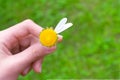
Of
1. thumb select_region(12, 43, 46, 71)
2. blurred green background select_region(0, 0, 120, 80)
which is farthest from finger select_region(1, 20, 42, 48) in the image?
blurred green background select_region(0, 0, 120, 80)

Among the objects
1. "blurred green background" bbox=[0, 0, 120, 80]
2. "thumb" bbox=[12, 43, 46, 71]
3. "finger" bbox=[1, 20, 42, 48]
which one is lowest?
"thumb" bbox=[12, 43, 46, 71]

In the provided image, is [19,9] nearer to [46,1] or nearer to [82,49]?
[46,1]

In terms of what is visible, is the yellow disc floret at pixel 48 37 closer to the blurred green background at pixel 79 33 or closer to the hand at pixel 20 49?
the hand at pixel 20 49

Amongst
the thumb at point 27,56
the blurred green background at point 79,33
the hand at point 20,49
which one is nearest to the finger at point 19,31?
the hand at point 20,49

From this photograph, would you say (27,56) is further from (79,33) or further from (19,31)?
(79,33)

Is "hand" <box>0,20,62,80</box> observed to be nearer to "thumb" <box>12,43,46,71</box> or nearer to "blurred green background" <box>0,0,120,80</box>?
"thumb" <box>12,43,46,71</box>

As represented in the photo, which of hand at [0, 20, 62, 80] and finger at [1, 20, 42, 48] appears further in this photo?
finger at [1, 20, 42, 48]

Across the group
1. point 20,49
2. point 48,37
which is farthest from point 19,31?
point 48,37
